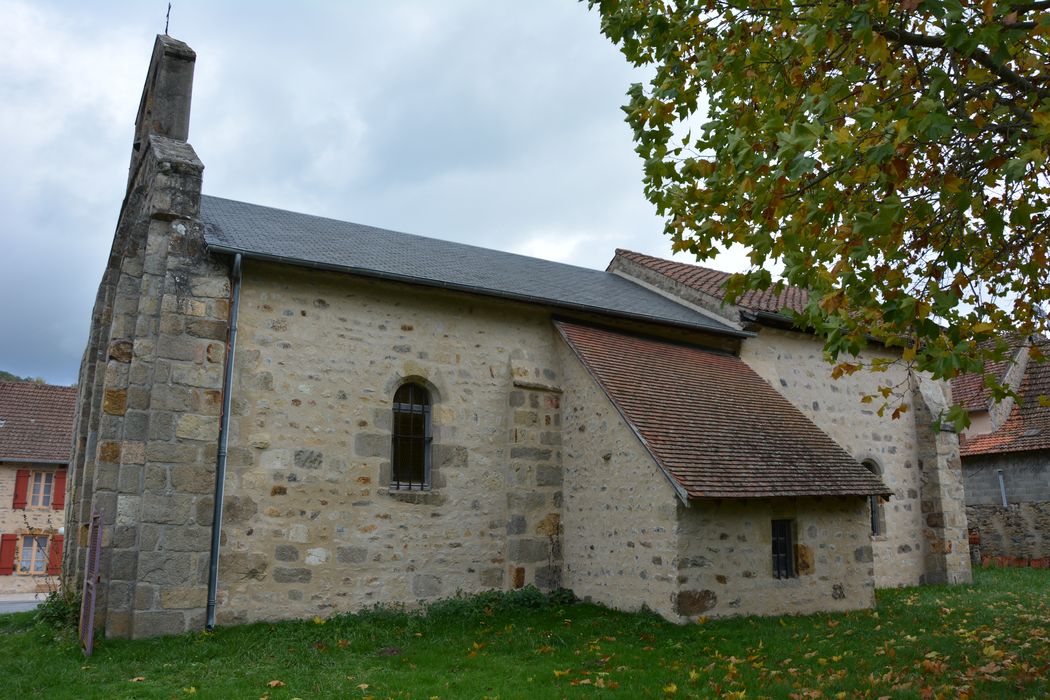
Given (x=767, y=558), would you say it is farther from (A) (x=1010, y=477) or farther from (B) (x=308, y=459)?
(A) (x=1010, y=477)

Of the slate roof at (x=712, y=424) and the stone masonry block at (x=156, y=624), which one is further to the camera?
the slate roof at (x=712, y=424)

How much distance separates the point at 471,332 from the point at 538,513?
2.81 meters

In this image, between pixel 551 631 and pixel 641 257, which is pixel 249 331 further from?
pixel 641 257

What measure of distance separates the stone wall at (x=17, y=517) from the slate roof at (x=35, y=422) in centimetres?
41

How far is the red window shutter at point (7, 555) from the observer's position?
22.9 metres

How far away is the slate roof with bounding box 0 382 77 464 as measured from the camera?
2367 cm

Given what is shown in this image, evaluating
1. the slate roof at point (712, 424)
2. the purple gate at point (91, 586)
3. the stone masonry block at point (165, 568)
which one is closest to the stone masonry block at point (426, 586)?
the stone masonry block at point (165, 568)

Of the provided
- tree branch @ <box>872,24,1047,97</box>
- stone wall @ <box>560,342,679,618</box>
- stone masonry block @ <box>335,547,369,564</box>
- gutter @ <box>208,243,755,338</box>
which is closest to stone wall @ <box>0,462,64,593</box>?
stone masonry block @ <box>335,547,369,564</box>

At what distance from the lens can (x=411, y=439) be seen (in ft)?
35.6

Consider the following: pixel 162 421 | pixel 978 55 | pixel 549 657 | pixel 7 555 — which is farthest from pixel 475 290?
pixel 7 555

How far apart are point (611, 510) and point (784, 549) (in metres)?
2.47

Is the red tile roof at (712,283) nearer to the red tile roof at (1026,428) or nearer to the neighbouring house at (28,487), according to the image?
the red tile roof at (1026,428)

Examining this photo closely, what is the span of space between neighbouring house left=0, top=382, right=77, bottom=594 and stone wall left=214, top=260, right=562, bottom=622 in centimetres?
1679

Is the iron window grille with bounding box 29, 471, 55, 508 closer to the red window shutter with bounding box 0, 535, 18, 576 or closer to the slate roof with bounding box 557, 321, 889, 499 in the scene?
the red window shutter with bounding box 0, 535, 18, 576
